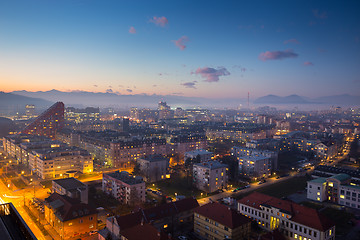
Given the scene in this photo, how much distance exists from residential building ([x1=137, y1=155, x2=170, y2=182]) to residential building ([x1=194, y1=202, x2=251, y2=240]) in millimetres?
16439

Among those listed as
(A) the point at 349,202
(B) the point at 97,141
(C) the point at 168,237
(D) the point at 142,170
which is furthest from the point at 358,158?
(B) the point at 97,141

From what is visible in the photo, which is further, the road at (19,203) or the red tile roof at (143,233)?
the road at (19,203)

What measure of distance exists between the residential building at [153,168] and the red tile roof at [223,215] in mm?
16597

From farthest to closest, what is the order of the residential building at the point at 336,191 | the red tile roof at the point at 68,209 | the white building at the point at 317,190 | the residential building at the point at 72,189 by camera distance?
the white building at the point at 317,190
the residential building at the point at 336,191
the residential building at the point at 72,189
the red tile roof at the point at 68,209

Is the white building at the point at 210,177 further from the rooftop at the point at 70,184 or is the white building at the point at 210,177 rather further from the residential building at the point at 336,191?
the rooftop at the point at 70,184

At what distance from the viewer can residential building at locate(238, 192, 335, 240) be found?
2081 centimetres

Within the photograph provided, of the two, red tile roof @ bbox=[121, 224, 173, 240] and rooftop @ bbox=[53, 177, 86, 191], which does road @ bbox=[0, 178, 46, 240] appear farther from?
red tile roof @ bbox=[121, 224, 173, 240]

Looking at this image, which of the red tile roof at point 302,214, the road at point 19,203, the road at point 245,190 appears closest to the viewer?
the red tile roof at point 302,214

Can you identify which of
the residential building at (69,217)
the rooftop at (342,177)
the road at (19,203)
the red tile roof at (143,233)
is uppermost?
the rooftop at (342,177)

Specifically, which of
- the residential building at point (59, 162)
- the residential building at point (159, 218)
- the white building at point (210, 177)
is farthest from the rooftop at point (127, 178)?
the residential building at point (59, 162)

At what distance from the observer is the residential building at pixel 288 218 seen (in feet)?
68.3

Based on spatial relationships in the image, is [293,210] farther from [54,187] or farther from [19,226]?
[54,187]

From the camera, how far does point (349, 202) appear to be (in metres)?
30.5

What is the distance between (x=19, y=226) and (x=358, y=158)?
63.0m
